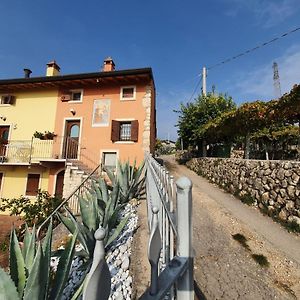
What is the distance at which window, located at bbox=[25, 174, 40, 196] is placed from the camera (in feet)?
41.4

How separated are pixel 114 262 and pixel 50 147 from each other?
Result: 10898 millimetres

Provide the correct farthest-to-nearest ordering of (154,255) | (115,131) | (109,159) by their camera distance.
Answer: (109,159) → (115,131) → (154,255)

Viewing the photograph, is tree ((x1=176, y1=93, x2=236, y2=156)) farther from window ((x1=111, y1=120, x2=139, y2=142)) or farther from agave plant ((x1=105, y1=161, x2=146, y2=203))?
agave plant ((x1=105, y1=161, x2=146, y2=203))

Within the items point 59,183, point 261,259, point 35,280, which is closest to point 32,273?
point 35,280

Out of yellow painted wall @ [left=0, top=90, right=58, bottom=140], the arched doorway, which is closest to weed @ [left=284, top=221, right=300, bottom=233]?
the arched doorway

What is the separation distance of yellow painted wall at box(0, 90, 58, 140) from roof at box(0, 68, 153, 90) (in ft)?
1.95

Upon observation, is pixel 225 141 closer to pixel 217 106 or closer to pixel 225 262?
pixel 217 106

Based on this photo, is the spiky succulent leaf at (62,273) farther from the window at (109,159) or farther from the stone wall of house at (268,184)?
the window at (109,159)

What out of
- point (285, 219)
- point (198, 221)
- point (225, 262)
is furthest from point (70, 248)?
point (285, 219)

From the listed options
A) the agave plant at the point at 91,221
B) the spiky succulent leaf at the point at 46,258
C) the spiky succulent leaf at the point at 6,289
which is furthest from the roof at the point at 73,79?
the spiky succulent leaf at the point at 6,289

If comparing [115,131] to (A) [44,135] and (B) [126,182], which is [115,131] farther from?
(B) [126,182]

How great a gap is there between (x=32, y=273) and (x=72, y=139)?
463 inches

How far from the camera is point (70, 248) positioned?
6.44 feet

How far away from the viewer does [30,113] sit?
1364 cm
